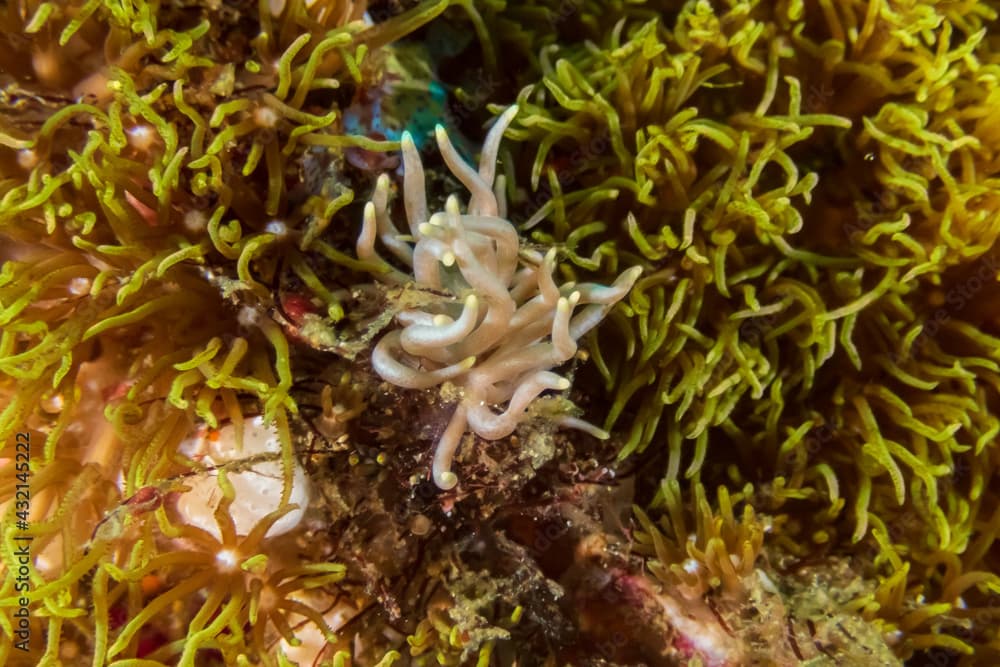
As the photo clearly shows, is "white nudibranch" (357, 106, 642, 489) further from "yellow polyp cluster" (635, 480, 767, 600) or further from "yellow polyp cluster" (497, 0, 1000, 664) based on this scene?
"yellow polyp cluster" (635, 480, 767, 600)


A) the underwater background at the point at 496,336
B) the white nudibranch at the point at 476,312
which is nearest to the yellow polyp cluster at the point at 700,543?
the underwater background at the point at 496,336

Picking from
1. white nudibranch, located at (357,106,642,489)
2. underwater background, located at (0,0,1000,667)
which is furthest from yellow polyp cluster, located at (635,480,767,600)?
white nudibranch, located at (357,106,642,489)

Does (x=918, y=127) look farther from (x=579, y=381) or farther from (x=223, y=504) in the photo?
(x=223, y=504)

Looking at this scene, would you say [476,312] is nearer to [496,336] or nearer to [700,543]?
[496,336]

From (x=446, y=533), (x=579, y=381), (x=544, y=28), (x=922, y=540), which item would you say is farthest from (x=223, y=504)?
(x=922, y=540)

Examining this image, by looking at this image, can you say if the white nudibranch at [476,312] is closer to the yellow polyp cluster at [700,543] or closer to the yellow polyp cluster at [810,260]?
the yellow polyp cluster at [810,260]
